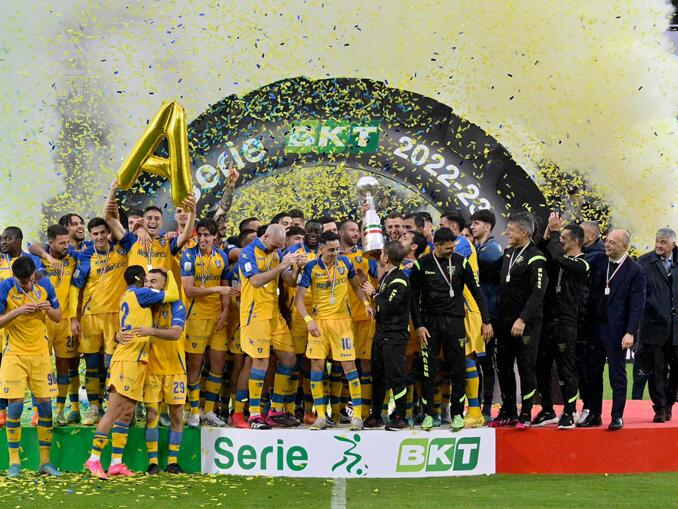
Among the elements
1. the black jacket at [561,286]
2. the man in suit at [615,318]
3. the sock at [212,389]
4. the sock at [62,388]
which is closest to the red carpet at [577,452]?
the man in suit at [615,318]

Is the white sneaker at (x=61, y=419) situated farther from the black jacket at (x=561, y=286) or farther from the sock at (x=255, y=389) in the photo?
the black jacket at (x=561, y=286)

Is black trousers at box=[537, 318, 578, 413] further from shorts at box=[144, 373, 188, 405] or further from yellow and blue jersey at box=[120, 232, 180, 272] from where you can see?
yellow and blue jersey at box=[120, 232, 180, 272]

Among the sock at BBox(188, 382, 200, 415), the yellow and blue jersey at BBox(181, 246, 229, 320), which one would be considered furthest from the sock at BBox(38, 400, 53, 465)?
the yellow and blue jersey at BBox(181, 246, 229, 320)

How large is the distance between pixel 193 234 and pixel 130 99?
7987 mm

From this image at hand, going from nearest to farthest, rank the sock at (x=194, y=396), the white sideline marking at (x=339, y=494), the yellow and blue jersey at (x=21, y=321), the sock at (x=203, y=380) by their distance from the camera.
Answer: the white sideline marking at (x=339, y=494), the yellow and blue jersey at (x=21, y=321), the sock at (x=194, y=396), the sock at (x=203, y=380)

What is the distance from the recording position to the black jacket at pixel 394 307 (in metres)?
8.49

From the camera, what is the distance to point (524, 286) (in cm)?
862

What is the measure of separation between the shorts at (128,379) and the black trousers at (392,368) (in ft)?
6.38

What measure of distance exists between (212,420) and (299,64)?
880cm

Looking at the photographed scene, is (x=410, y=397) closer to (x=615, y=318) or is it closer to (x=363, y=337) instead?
(x=363, y=337)

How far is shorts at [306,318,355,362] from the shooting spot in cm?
874

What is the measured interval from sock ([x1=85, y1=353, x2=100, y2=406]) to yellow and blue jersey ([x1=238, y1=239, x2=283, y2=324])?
4.53 feet

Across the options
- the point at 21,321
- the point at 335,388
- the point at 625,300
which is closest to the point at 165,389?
the point at 21,321

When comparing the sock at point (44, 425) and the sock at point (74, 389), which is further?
the sock at point (74, 389)
